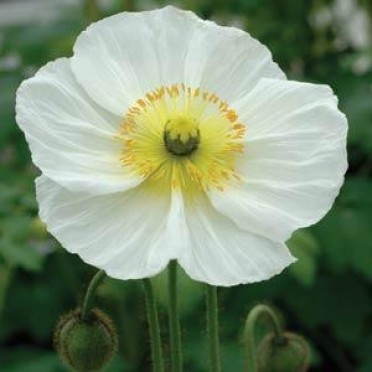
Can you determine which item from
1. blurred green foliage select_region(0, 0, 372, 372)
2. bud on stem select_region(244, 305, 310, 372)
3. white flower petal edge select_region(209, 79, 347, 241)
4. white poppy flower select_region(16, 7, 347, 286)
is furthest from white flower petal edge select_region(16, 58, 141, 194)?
blurred green foliage select_region(0, 0, 372, 372)

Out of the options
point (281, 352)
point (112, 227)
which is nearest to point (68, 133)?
point (112, 227)

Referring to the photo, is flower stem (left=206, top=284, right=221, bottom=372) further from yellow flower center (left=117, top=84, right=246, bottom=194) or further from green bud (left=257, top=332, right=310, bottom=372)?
green bud (left=257, top=332, right=310, bottom=372)

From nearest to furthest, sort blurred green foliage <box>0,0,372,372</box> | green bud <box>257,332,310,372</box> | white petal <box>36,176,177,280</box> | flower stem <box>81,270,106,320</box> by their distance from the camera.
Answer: white petal <box>36,176,177,280</box> < flower stem <box>81,270,106,320</box> < green bud <box>257,332,310,372</box> < blurred green foliage <box>0,0,372,372</box>

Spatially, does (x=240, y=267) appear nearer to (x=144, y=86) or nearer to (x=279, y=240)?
(x=279, y=240)

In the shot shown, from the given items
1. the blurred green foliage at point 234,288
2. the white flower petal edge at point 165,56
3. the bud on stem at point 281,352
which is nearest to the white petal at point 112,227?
the white flower petal edge at point 165,56

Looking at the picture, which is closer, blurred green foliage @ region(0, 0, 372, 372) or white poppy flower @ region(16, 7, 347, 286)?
white poppy flower @ region(16, 7, 347, 286)

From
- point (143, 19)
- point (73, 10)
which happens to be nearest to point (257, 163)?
point (143, 19)

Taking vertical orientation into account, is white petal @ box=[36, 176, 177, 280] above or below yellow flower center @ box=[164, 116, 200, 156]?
below

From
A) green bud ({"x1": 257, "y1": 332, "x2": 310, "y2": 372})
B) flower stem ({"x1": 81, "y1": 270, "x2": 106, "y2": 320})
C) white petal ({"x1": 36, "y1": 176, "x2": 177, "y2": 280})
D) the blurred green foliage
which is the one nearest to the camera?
white petal ({"x1": 36, "y1": 176, "x2": 177, "y2": 280})
